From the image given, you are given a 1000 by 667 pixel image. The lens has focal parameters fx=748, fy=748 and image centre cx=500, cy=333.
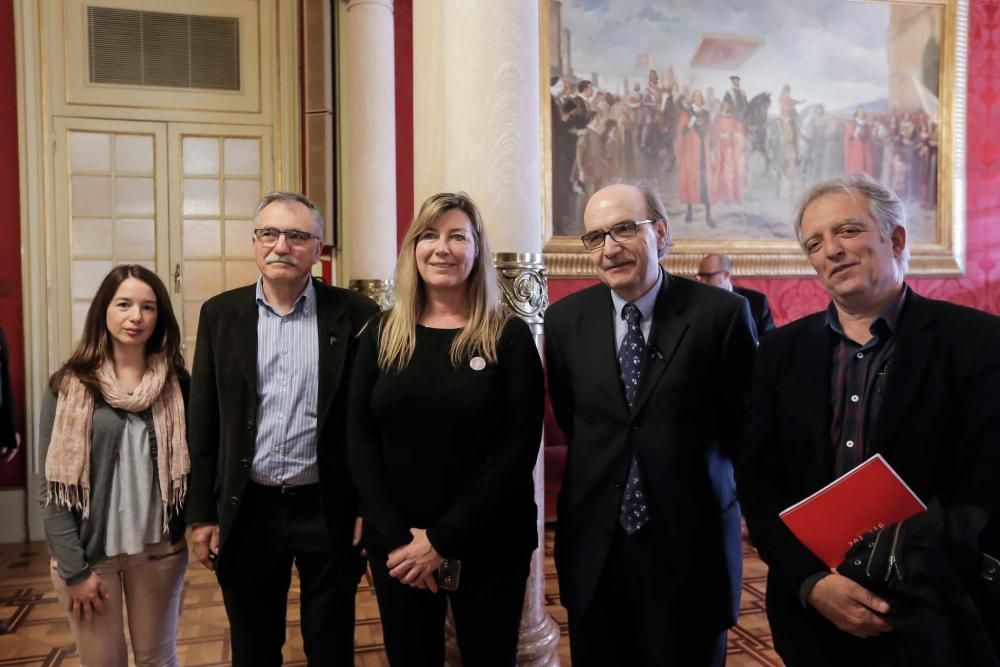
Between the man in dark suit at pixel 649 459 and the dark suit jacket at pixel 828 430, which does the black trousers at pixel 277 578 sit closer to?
the man in dark suit at pixel 649 459

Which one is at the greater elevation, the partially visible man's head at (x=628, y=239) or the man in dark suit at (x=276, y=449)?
the partially visible man's head at (x=628, y=239)

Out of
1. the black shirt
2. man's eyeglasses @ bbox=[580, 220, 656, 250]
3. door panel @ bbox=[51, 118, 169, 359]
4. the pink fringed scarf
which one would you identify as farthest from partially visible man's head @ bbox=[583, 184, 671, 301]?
door panel @ bbox=[51, 118, 169, 359]

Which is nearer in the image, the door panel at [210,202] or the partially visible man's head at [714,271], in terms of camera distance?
the partially visible man's head at [714,271]

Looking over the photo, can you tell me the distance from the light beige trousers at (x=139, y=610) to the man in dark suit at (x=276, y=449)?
0.16 meters

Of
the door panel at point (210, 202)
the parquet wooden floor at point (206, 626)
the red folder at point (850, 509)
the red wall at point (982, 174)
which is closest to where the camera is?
the red folder at point (850, 509)

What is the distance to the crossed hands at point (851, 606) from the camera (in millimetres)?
1359

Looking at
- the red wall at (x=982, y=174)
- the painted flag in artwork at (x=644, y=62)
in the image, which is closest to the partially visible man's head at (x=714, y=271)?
the red wall at (x=982, y=174)

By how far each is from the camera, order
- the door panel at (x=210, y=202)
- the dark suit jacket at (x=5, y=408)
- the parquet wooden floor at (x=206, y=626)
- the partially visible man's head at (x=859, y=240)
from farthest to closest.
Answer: the door panel at (x=210, y=202) < the dark suit jacket at (x=5, y=408) < the parquet wooden floor at (x=206, y=626) < the partially visible man's head at (x=859, y=240)

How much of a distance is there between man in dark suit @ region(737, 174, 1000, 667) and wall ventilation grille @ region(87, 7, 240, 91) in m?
5.13

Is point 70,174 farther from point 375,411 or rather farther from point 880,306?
point 880,306

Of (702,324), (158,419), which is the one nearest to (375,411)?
(158,419)

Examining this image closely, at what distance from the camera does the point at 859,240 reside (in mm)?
1424

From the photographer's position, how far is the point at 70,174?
522 centimetres

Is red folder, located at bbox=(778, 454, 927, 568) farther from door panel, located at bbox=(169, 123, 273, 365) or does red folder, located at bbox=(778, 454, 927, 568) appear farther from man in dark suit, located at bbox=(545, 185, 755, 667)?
door panel, located at bbox=(169, 123, 273, 365)
